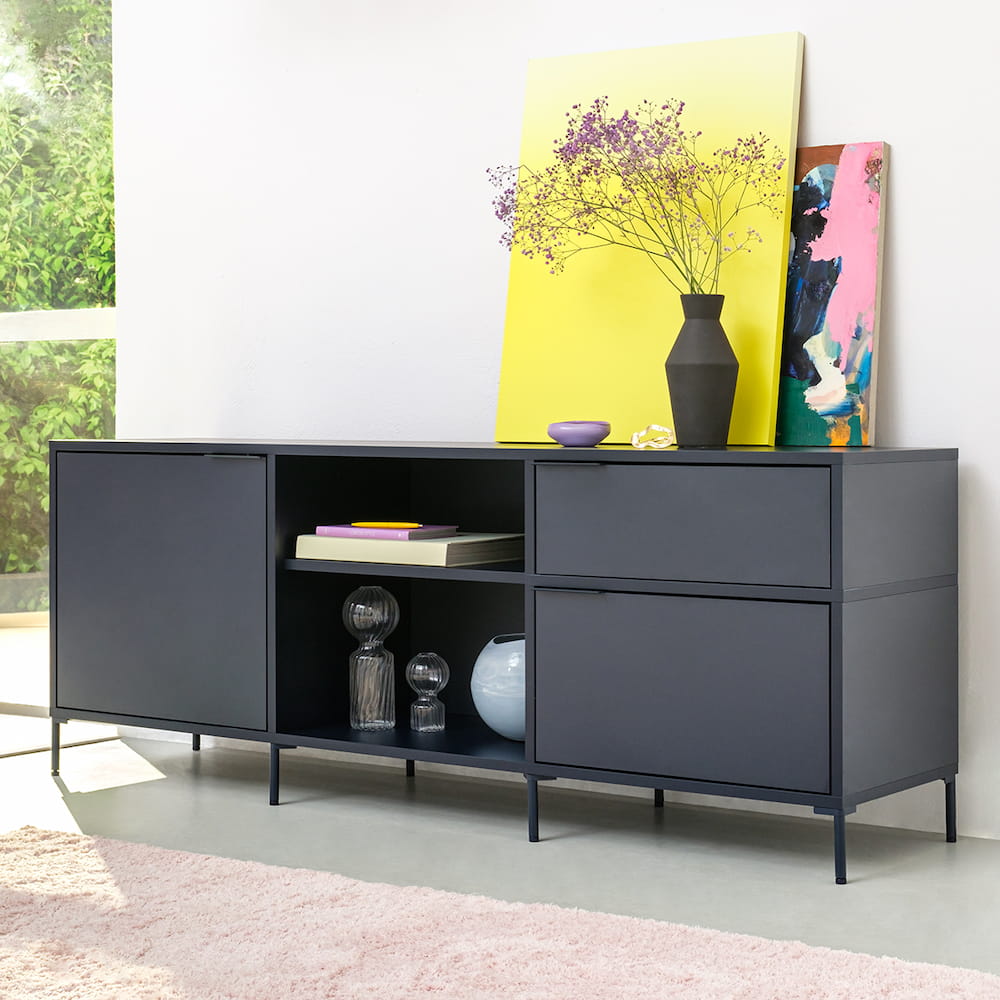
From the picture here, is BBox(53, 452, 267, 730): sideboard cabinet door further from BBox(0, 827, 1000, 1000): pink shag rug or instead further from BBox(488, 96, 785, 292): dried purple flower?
BBox(488, 96, 785, 292): dried purple flower

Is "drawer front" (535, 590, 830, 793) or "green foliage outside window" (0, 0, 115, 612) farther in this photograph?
"green foliage outside window" (0, 0, 115, 612)

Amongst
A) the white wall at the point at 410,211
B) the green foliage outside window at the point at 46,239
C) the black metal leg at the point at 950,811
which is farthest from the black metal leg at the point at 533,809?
the green foliage outside window at the point at 46,239

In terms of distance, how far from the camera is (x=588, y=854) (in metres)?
3.15

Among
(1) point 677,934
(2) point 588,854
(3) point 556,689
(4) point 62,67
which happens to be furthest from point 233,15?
(1) point 677,934

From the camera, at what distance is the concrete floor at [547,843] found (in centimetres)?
273

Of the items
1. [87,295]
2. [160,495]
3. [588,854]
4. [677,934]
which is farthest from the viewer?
[87,295]

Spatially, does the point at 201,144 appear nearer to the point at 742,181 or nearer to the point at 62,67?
the point at 62,67

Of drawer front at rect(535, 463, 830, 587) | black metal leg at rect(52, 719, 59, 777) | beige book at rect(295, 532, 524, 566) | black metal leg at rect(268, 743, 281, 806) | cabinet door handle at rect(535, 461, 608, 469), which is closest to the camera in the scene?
drawer front at rect(535, 463, 830, 587)

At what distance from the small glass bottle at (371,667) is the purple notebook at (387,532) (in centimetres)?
20

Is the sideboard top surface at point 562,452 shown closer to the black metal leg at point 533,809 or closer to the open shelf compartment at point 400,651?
the open shelf compartment at point 400,651

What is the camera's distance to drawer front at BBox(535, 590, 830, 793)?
291 cm

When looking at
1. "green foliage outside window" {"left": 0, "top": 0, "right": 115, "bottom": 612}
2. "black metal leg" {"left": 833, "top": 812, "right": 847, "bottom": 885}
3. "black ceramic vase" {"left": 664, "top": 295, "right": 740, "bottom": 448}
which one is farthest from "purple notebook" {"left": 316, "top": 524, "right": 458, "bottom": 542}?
"green foliage outside window" {"left": 0, "top": 0, "right": 115, "bottom": 612}

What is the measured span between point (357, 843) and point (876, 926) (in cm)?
109

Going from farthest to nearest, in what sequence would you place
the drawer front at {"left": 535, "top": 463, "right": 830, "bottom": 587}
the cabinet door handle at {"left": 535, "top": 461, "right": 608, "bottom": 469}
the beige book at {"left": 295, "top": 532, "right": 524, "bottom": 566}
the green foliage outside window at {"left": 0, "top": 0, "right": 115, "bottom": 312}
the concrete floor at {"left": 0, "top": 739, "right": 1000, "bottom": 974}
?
the green foliage outside window at {"left": 0, "top": 0, "right": 115, "bottom": 312}, the beige book at {"left": 295, "top": 532, "right": 524, "bottom": 566}, the cabinet door handle at {"left": 535, "top": 461, "right": 608, "bottom": 469}, the drawer front at {"left": 535, "top": 463, "right": 830, "bottom": 587}, the concrete floor at {"left": 0, "top": 739, "right": 1000, "bottom": 974}
